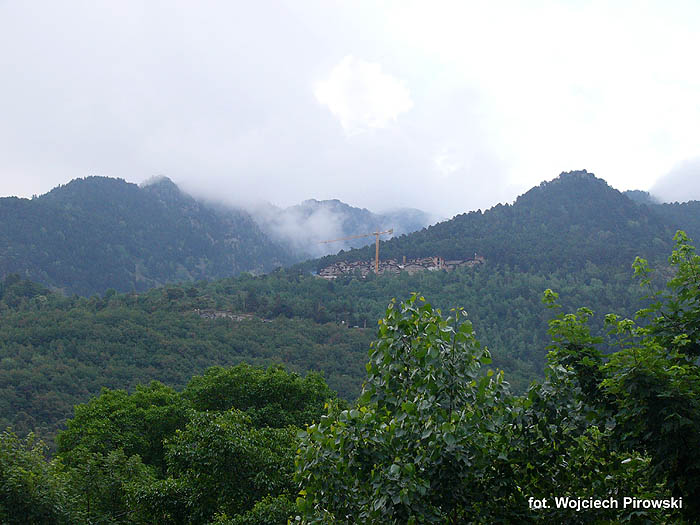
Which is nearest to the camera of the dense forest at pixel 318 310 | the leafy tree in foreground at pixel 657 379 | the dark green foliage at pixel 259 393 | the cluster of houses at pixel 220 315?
the leafy tree in foreground at pixel 657 379

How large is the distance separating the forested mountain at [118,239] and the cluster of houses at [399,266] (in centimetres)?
5433

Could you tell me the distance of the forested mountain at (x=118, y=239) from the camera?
12212 centimetres

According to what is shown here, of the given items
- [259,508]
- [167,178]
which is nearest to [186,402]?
[259,508]

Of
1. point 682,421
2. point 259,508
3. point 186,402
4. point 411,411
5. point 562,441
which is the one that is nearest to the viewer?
point 682,421

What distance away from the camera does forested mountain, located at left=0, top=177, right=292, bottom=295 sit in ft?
401

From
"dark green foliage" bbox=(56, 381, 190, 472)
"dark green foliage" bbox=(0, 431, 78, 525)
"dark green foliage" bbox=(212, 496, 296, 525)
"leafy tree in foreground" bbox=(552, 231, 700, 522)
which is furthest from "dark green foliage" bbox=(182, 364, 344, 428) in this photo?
"leafy tree in foreground" bbox=(552, 231, 700, 522)

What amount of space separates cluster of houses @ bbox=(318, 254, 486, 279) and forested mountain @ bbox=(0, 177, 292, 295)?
5433cm

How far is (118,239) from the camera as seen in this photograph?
150750 millimetres

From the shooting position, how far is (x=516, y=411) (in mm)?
5688

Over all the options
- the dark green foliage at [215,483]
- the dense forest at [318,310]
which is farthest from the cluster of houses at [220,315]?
the dark green foliage at [215,483]

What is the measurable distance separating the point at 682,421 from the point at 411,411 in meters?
2.21

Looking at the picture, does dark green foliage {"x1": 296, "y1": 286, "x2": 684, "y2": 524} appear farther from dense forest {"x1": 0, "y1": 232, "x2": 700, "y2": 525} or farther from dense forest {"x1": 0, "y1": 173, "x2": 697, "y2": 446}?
dense forest {"x1": 0, "y1": 173, "x2": 697, "y2": 446}

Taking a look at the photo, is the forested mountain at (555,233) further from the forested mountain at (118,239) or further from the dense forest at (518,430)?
the dense forest at (518,430)

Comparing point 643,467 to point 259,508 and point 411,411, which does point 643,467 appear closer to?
point 411,411
